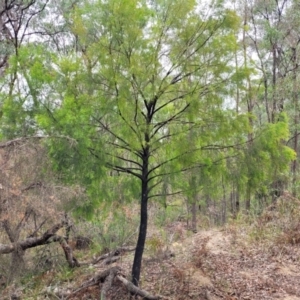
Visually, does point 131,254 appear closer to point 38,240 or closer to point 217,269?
point 217,269

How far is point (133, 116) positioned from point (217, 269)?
339 cm

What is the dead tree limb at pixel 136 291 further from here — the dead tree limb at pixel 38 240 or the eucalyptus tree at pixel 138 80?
the eucalyptus tree at pixel 138 80

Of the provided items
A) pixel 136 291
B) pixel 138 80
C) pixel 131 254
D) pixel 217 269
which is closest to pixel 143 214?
pixel 136 291

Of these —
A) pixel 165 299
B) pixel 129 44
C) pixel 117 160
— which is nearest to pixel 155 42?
pixel 129 44

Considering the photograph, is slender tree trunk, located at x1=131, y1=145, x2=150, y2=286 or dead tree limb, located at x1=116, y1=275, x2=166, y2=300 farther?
slender tree trunk, located at x1=131, y1=145, x2=150, y2=286

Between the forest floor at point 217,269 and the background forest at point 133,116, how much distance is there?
743 mm

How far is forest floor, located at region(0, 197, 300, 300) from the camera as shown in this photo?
5.68 metres

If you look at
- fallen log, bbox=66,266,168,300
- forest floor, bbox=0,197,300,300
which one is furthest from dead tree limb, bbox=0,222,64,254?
fallen log, bbox=66,266,168,300

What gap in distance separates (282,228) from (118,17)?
234 inches

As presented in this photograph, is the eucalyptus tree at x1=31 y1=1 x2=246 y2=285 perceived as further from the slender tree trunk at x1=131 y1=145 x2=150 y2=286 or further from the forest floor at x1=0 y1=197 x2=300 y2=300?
the forest floor at x1=0 y1=197 x2=300 y2=300

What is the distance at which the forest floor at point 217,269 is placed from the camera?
5684mm

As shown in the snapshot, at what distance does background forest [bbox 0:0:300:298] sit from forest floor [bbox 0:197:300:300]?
29.2 inches

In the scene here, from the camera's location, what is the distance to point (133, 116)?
518cm

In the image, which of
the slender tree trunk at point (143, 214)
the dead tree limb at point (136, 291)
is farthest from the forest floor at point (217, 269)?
the slender tree trunk at point (143, 214)
